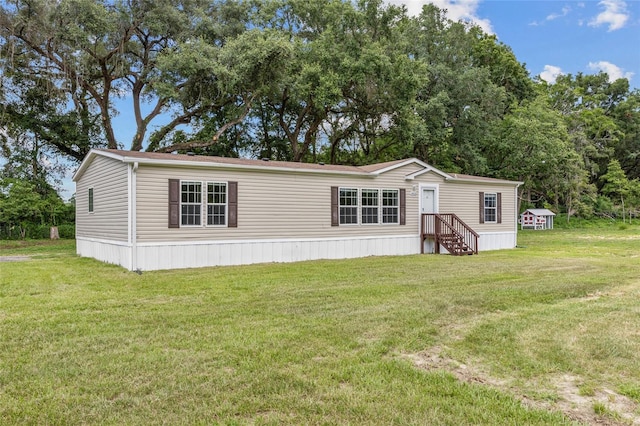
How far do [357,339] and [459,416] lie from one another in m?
1.65

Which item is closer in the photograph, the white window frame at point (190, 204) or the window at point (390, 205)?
the white window frame at point (190, 204)

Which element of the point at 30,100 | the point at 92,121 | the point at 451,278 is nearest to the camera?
the point at 451,278

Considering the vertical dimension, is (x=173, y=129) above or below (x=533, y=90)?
below

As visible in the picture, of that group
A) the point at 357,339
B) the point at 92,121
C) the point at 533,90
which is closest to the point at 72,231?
the point at 92,121

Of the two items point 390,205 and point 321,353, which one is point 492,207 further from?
point 321,353

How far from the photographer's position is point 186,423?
101 inches

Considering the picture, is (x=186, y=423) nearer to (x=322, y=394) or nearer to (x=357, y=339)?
(x=322, y=394)

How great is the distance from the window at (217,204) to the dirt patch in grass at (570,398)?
795 centimetres

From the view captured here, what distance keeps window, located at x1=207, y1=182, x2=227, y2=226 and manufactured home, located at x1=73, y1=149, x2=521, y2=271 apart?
25mm

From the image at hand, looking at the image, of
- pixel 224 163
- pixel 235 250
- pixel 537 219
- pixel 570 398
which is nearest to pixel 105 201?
pixel 224 163

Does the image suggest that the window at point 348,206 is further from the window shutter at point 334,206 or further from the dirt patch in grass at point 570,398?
the dirt patch in grass at point 570,398

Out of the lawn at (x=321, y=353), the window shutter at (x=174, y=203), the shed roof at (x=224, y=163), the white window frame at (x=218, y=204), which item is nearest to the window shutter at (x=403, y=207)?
the shed roof at (x=224, y=163)

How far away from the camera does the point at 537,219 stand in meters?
29.4

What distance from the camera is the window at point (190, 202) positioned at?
10.3 m
